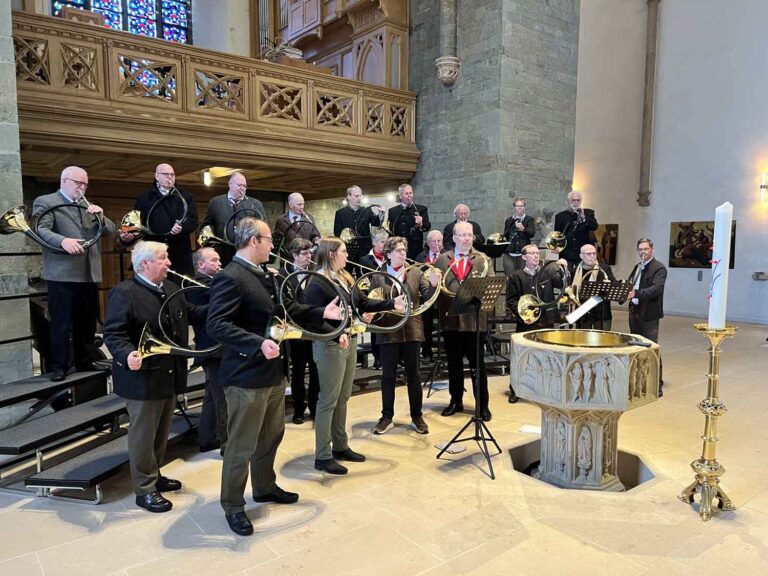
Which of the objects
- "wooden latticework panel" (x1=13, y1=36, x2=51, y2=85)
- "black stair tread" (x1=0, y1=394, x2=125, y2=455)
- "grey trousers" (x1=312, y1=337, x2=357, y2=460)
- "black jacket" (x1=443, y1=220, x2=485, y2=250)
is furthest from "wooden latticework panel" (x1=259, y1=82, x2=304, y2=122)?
"grey trousers" (x1=312, y1=337, x2=357, y2=460)

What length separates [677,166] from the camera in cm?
1287

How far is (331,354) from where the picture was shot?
385cm

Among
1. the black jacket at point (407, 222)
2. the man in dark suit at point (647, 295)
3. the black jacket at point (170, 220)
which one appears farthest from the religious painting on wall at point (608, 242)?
the black jacket at point (170, 220)

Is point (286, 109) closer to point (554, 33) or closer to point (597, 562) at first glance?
point (554, 33)

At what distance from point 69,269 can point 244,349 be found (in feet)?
7.99

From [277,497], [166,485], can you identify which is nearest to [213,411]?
[166,485]

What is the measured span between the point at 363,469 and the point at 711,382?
2.33 metres

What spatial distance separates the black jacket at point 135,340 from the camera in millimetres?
3227

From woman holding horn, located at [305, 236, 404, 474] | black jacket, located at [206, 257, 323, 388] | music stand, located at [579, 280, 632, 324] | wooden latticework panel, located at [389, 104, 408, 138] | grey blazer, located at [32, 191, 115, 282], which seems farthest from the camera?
wooden latticework panel, located at [389, 104, 408, 138]

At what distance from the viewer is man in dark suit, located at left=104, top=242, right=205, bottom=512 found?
324 centimetres

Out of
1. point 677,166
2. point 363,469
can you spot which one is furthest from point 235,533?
point 677,166

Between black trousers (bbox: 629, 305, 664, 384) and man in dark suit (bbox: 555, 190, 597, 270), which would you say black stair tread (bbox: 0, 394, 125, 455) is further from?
man in dark suit (bbox: 555, 190, 597, 270)

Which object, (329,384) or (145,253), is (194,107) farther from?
(329,384)

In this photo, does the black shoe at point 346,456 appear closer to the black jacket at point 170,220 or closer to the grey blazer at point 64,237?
the grey blazer at point 64,237
